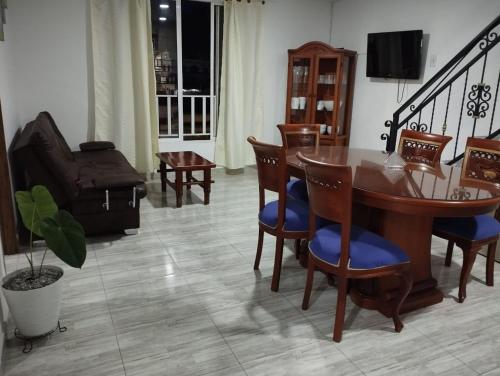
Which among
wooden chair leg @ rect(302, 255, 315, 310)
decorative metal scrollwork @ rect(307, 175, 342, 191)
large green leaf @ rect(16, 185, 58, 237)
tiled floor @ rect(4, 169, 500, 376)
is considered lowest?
tiled floor @ rect(4, 169, 500, 376)

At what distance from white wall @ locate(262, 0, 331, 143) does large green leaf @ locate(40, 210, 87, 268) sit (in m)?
4.47

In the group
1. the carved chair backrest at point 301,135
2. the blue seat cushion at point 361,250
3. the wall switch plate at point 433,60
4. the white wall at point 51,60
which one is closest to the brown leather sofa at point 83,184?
the white wall at point 51,60

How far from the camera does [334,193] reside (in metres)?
1.95

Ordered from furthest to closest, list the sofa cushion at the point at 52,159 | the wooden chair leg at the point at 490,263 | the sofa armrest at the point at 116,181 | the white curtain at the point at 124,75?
the white curtain at the point at 124,75 < the sofa armrest at the point at 116,181 < the sofa cushion at the point at 52,159 < the wooden chair leg at the point at 490,263

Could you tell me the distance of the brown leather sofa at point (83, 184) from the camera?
9.68 feet

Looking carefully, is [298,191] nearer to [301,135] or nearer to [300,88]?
[301,135]

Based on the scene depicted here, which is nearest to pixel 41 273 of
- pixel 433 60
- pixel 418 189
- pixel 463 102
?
pixel 418 189

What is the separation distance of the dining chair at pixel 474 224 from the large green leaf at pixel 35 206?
89.1 inches

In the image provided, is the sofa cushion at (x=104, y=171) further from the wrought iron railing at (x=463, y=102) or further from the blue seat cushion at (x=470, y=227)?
the wrought iron railing at (x=463, y=102)

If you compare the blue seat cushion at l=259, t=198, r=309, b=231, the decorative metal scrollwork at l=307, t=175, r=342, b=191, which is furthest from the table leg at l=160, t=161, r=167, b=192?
the decorative metal scrollwork at l=307, t=175, r=342, b=191

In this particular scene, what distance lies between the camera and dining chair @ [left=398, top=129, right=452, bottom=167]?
3.03 meters

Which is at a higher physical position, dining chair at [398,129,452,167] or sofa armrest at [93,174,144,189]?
dining chair at [398,129,452,167]

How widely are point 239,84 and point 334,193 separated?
3.96 metres

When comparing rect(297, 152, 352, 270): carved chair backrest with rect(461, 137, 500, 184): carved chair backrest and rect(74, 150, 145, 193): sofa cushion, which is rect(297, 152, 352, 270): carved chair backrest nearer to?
rect(461, 137, 500, 184): carved chair backrest
